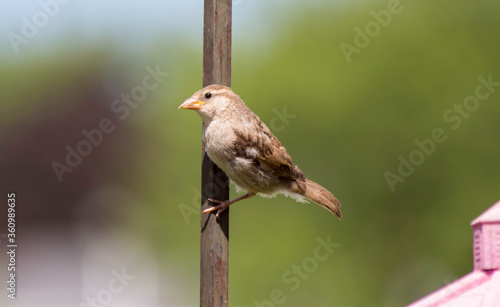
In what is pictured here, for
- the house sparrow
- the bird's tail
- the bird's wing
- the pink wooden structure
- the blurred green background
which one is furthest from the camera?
the blurred green background

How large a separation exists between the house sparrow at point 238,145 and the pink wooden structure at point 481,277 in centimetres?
150

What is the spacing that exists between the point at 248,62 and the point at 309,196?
576 inches

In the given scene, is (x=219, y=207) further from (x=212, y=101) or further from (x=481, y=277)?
(x=481, y=277)

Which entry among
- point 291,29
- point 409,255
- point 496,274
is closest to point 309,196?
point 496,274

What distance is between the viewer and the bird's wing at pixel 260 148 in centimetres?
509

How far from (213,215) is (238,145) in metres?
0.50

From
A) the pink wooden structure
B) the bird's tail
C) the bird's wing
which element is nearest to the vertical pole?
the bird's wing

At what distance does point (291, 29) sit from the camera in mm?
20469

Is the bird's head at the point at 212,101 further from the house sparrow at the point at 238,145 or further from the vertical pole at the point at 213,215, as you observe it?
the vertical pole at the point at 213,215

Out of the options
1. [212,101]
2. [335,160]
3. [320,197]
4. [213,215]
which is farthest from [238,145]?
[335,160]

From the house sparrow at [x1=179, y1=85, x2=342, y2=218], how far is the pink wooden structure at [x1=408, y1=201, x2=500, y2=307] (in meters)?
1.50

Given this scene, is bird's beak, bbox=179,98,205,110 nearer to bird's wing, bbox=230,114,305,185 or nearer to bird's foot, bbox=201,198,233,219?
bird's wing, bbox=230,114,305,185

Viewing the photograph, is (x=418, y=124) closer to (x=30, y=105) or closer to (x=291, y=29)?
(x=291, y=29)

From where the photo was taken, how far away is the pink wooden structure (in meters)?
4.06
